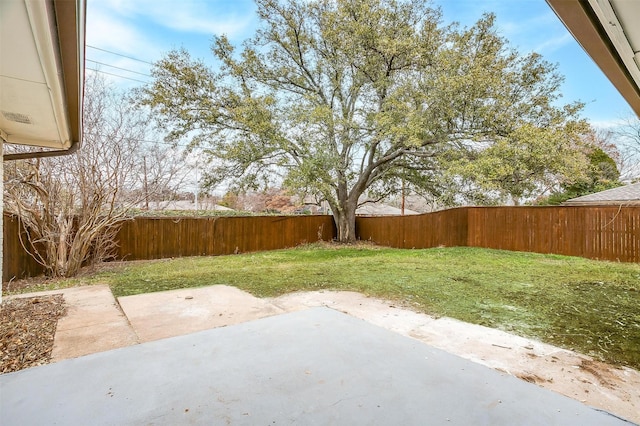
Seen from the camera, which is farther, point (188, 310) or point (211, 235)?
point (211, 235)

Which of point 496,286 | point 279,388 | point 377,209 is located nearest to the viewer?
point 279,388

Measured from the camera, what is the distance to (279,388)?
1.88 m

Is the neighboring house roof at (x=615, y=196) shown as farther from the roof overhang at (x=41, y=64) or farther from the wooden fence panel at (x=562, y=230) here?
the roof overhang at (x=41, y=64)

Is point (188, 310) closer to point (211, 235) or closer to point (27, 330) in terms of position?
point (27, 330)

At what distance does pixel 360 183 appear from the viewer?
11.7m

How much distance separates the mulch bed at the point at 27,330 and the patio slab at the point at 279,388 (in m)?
0.29

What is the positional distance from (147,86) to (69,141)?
23.8 ft

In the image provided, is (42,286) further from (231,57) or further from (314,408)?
(231,57)

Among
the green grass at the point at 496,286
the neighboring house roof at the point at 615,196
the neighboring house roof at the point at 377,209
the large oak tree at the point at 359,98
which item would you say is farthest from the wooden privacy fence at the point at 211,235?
the neighboring house roof at the point at 377,209

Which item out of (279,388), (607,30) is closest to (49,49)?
(279,388)

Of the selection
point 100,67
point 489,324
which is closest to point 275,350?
point 489,324

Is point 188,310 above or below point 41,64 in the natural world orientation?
below

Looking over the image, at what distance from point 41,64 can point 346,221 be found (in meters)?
11.0

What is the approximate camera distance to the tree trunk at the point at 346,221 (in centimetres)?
1209
